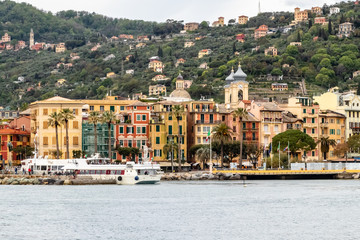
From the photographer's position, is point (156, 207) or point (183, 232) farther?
point (156, 207)


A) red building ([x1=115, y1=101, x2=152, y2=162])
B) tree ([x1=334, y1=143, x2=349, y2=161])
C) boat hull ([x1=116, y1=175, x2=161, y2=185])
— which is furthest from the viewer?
tree ([x1=334, y1=143, x2=349, y2=161])

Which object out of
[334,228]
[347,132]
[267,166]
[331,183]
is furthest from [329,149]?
[334,228]

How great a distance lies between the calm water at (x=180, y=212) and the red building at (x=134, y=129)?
100 feet

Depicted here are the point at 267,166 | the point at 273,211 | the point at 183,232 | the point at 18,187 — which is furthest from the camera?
the point at 267,166

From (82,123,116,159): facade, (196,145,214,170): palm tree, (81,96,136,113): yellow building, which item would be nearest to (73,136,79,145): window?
(82,123,116,159): facade

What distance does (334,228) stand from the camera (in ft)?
221

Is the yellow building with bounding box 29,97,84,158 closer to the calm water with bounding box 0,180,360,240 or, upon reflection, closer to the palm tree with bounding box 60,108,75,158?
the palm tree with bounding box 60,108,75,158

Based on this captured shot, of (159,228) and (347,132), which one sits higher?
(347,132)

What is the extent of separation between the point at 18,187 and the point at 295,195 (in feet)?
112

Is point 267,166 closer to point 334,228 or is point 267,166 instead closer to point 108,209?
point 108,209

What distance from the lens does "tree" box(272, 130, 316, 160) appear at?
138 meters

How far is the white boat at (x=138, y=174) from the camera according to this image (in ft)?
368

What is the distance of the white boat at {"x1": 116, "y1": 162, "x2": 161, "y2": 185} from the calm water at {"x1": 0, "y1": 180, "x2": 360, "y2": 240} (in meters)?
4.49

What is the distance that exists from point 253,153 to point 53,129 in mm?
29801
